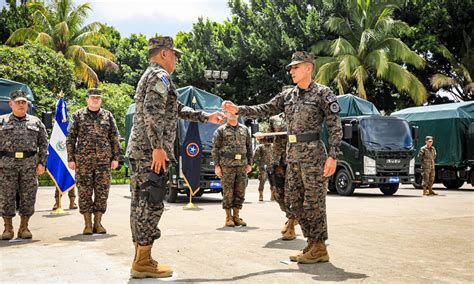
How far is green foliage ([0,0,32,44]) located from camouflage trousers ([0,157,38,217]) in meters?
31.4

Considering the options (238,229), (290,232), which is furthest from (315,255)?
(238,229)

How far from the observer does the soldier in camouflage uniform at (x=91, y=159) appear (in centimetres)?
788

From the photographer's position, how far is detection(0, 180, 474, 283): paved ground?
4984 mm

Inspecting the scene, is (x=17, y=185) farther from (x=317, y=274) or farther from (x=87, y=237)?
(x=317, y=274)

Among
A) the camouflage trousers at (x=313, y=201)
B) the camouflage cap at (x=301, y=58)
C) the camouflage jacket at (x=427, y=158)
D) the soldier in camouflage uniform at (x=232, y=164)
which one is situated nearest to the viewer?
the camouflage trousers at (x=313, y=201)

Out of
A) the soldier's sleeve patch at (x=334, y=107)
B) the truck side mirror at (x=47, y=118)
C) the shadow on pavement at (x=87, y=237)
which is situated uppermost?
the truck side mirror at (x=47, y=118)

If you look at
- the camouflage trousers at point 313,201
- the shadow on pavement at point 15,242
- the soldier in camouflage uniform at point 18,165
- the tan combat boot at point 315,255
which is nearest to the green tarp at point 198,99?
the soldier in camouflage uniform at point 18,165

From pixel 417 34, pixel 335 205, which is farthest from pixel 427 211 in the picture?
pixel 417 34

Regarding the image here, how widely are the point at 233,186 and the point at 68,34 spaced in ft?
85.8

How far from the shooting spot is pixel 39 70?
84.2 ft

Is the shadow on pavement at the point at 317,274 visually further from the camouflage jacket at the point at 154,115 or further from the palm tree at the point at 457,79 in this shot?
the palm tree at the point at 457,79

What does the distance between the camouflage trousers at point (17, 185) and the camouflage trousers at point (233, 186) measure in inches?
118

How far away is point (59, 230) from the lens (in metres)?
8.45

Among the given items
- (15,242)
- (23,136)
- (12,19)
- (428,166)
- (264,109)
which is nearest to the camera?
(264,109)
